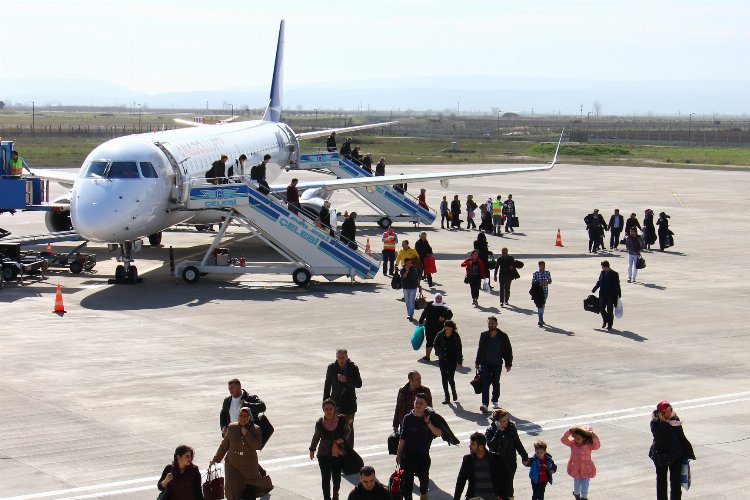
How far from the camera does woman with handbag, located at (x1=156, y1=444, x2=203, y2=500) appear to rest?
12.8 metres

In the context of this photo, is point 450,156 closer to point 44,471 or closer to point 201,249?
point 201,249

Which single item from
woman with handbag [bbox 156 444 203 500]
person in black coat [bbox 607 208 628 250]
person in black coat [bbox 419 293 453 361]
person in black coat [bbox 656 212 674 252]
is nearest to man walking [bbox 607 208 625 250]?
person in black coat [bbox 607 208 628 250]

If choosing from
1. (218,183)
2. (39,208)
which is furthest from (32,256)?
(218,183)

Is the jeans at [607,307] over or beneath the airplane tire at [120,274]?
over

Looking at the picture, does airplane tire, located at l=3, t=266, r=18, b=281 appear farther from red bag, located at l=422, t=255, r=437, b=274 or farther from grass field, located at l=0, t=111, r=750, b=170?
grass field, located at l=0, t=111, r=750, b=170

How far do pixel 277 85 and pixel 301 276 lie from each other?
90.6 ft

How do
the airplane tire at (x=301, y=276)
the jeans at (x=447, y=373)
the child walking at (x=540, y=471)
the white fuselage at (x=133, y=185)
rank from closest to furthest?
the child walking at (x=540, y=471) → the jeans at (x=447, y=373) → the white fuselage at (x=133, y=185) → the airplane tire at (x=301, y=276)

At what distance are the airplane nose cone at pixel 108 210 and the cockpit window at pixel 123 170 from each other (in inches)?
7.7

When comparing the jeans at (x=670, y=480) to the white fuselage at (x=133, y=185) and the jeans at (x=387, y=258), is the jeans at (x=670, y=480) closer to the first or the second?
the white fuselage at (x=133, y=185)

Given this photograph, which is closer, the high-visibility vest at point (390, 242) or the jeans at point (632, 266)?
the jeans at point (632, 266)

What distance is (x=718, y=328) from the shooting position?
28203 mm

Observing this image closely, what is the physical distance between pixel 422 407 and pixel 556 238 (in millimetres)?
32955

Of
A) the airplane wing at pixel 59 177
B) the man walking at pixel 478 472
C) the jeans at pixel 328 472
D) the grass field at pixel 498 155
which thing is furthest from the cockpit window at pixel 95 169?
the grass field at pixel 498 155

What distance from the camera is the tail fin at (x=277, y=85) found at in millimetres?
58875
